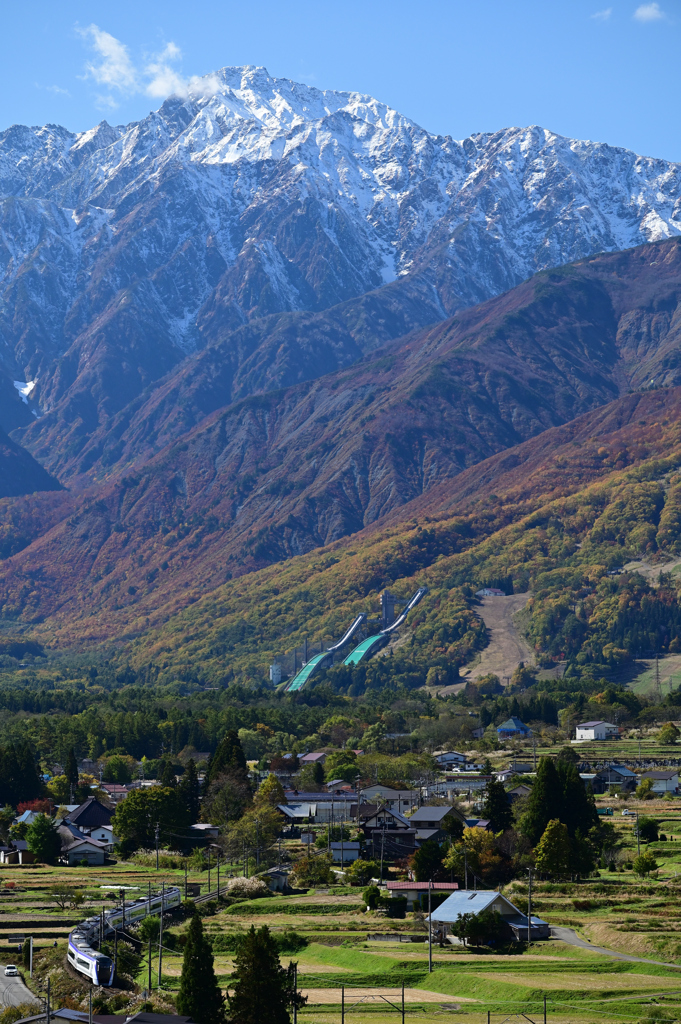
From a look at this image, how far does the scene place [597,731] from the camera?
164m

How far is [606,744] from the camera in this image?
15800 cm

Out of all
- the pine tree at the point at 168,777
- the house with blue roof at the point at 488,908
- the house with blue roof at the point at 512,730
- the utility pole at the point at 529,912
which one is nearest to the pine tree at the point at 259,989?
the utility pole at the point at 529,912

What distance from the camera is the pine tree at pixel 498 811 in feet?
322

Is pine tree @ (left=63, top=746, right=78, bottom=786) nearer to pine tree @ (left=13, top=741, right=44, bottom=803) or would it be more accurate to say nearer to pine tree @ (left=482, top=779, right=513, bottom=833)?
pine tree @ (left=13, top=741, right=44, bottom=803)

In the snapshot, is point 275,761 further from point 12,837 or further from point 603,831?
point 603,831

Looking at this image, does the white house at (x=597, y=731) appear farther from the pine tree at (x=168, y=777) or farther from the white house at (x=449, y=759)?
the pine tree at (x=168, y=777)

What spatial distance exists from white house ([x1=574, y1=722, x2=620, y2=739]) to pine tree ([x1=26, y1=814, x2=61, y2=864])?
7873 cm

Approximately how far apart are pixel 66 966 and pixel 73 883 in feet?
72.3

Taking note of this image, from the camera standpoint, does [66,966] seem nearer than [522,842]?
Yes

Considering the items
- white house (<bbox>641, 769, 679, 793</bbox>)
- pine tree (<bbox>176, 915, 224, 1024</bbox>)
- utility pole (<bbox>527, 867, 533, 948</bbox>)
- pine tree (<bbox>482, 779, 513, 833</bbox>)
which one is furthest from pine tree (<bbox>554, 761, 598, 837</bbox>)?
pine tree (<bbox>176, 915, 224, 1024</bbox>)

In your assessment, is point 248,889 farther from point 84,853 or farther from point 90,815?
point 90,815

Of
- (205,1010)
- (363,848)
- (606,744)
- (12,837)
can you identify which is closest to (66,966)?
(205,1010)

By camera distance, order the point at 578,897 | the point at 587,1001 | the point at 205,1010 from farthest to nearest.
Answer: the point at 578,897 < the point at 587,1001 < the point at 205,1010

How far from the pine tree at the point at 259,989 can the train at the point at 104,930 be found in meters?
9.99
